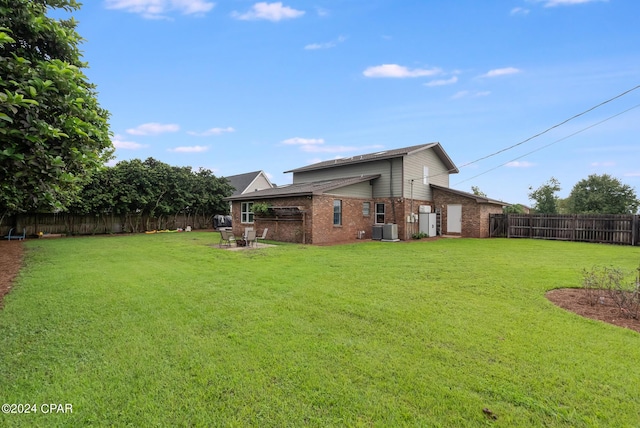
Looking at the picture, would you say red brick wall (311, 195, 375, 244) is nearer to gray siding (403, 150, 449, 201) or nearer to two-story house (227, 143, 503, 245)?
two-story house (227, 143, 503, 245)

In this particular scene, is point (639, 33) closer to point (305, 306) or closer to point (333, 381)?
point (305, 306)

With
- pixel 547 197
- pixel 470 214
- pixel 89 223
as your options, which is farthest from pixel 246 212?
pixel 547 197

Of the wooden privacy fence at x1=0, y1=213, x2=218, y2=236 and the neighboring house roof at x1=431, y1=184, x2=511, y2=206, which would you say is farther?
the wooden privacy fence at x1=0, y1=213, x2=218, y2=236

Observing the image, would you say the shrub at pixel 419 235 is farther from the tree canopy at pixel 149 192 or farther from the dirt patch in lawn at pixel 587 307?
the tree canopy at pixel 149 192

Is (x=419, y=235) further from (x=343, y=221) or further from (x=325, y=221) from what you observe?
(x=325, y=221)

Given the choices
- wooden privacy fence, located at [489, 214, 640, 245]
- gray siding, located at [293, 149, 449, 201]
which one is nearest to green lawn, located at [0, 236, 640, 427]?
gray siding, located at [293, 149, 449, 201]

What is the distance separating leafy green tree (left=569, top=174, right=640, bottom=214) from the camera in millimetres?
31828

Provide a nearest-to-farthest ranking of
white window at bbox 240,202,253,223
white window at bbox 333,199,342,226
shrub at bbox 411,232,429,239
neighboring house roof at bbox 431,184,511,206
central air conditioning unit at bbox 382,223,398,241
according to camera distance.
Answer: white window at bbox 333,199,342,226
central air conditioning unit at bbox 382,223,398,241
shrub at bbox 411,232,429,239
neighboring house roof at bbox 431,184,511,206
white window at bbox 240,202,253,223

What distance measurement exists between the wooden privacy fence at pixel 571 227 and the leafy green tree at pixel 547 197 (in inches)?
751

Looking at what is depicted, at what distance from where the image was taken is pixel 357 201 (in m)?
17.8

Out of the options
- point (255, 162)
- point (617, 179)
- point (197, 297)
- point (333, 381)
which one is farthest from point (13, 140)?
point (617, 179)

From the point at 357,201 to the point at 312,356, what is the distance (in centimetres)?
1487

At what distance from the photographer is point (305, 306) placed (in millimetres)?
4984

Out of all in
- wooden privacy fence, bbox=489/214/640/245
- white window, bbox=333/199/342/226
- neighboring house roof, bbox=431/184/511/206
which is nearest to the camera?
wooden privacy fence, bbox=489/214/640/245
